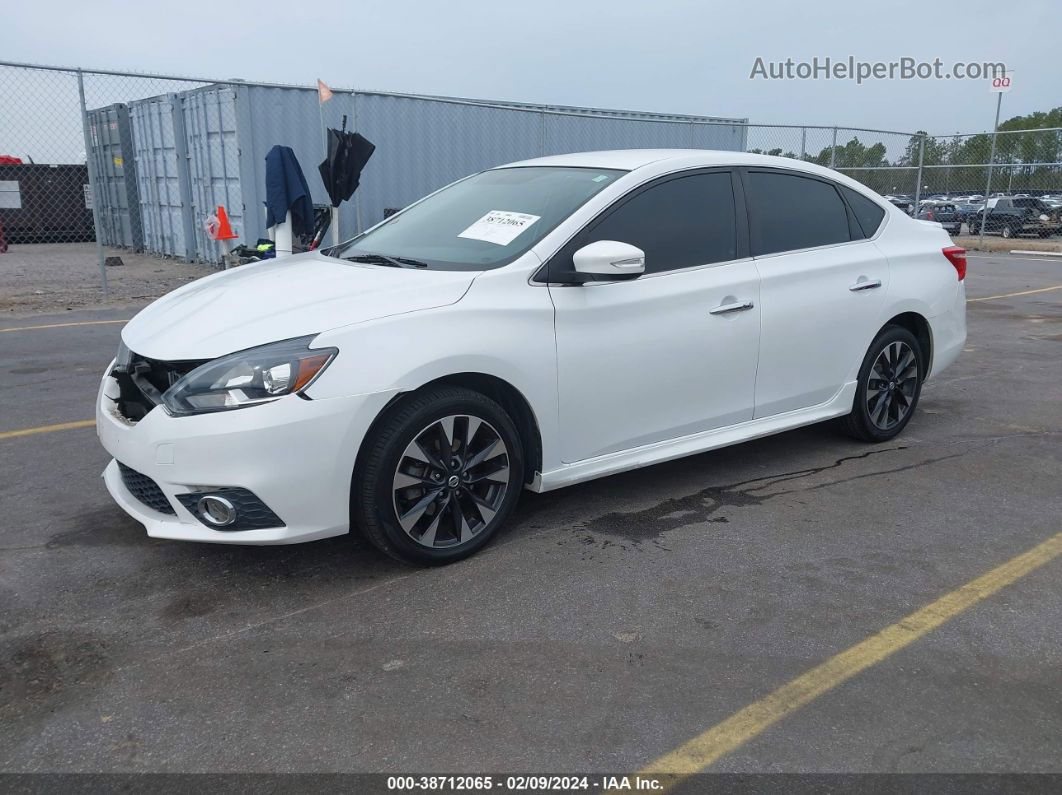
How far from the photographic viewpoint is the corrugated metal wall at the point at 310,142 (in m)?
13.7

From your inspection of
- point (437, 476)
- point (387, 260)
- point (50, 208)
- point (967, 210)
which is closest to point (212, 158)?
point (50, 208)

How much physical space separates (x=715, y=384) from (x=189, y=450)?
7.67ft

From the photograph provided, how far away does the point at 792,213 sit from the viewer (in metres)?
4.68

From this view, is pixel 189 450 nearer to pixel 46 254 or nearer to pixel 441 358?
pixel 441 358

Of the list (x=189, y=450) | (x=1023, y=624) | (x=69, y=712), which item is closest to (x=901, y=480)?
(x=1023, y=624)

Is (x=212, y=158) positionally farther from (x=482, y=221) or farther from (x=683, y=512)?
(x=683, y=512)

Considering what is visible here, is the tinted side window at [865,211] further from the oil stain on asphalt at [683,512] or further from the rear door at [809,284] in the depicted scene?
the oil stain on asphalt at [683,512]

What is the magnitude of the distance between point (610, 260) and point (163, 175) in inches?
592

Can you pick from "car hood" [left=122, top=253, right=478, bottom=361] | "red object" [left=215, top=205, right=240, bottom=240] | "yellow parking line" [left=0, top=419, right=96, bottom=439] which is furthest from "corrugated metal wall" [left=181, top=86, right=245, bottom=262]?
"car hood" [left=122, top=253, right=478, bottom=361]

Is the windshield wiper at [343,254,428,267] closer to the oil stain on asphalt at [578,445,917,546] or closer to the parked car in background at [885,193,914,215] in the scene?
the oil stain on asphalt at [578,445,917,546]

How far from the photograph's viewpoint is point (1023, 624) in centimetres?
315

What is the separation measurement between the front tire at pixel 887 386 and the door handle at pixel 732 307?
3.49 feet

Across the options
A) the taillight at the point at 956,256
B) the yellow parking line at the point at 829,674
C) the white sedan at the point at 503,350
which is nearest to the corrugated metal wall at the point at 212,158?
the white sedan at the point at 503,350

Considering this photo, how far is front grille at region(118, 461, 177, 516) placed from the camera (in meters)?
3.31
